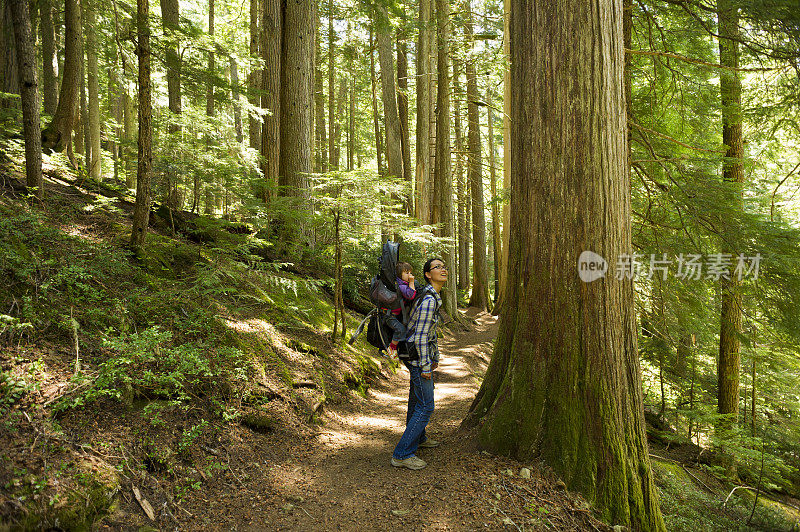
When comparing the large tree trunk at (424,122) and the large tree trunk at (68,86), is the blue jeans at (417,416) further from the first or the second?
the large tree trunk at (424,122)

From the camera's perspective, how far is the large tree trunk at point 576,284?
368cm

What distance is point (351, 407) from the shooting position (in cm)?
633

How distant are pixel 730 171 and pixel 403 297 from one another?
7182 mm

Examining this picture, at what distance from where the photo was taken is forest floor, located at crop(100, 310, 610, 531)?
127 inches

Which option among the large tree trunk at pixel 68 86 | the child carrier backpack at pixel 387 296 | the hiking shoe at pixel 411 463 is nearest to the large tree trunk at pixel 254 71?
the large tree trunk at pixel 68 86

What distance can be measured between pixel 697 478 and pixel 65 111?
13211 mm

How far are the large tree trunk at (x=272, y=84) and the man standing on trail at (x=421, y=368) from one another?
643cm

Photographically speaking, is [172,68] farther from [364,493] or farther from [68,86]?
[364,493]

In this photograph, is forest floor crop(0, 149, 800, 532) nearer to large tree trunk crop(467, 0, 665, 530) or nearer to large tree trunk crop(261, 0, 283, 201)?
large tree trunk crop(467, 0, 665, 530)

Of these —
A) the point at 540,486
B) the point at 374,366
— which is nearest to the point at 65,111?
the point at 374,366

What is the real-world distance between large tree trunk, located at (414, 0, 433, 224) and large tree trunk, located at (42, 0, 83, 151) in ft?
29.8

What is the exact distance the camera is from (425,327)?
4172mm

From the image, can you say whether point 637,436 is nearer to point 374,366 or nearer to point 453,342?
point 374,366

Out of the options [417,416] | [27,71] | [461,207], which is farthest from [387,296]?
[461,207]
